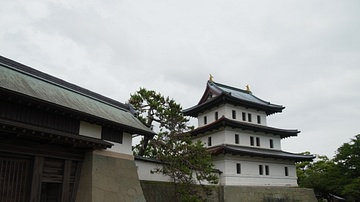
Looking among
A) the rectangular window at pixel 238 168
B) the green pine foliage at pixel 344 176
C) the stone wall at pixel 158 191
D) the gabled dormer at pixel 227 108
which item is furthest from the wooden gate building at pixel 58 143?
the green pine foliage at pixel 344 176

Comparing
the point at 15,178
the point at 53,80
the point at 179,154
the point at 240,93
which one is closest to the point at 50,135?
A: the point at 15,178

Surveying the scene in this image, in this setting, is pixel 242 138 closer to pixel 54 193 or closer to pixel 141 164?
pixel 141 164

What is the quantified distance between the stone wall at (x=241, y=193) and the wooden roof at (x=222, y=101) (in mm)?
7524

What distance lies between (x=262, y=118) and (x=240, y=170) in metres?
7.03

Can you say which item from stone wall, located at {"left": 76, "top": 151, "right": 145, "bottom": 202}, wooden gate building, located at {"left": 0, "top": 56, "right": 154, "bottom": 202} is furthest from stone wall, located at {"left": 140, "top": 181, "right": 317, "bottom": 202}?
wooden gate building, located at {"left": 0, "top": 56, "right": 154, "bottom": 202}

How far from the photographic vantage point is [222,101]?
25188mm

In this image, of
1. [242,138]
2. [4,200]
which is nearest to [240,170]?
[242,138]

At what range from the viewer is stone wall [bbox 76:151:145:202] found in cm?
1105

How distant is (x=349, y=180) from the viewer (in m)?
24.1

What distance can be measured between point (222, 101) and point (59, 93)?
16.0 meters

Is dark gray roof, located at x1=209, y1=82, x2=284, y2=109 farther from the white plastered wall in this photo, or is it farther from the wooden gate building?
the wooden gate building

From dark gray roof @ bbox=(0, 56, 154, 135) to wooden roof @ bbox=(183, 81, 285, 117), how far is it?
1169 cm

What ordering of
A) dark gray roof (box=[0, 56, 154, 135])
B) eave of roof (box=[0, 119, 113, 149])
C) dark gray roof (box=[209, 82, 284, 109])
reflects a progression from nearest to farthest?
1. eave of roof (box=[0, 119, 113, 149])
2. dark gray roof (box=[0, 56, 154, 135])
3. dark gray roof (box=[209, 82, 284, 109])

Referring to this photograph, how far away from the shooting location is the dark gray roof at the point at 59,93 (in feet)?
32.9
